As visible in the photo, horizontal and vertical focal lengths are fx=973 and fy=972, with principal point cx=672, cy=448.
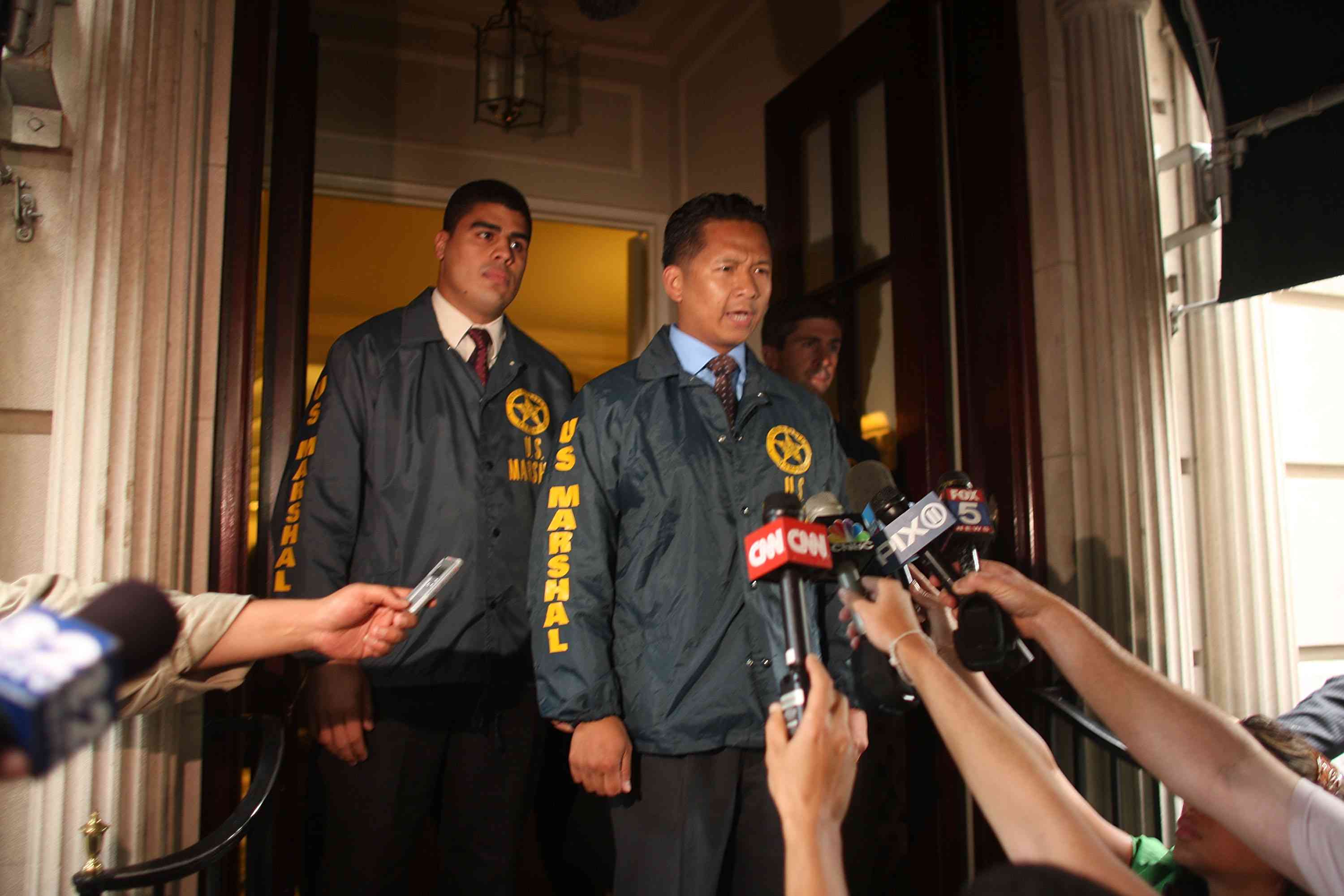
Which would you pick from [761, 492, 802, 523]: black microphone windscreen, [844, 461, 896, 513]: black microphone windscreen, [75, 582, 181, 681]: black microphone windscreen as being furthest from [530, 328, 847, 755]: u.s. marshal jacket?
[75, 582, 181, 681]: black microphone windscreen

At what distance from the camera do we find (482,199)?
2.48 m

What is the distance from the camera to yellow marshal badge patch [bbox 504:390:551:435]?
7.54ft

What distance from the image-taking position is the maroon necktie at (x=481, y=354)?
2.33 metres

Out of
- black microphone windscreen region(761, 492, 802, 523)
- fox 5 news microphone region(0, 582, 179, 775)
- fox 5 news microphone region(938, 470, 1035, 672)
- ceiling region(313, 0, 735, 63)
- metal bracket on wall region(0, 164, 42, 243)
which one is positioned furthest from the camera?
ceiling region(313, 0, 735, 63)

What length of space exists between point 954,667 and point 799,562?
0.59 metres

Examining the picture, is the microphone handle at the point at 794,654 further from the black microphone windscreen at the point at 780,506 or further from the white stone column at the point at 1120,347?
the white stone column at the point at 1120,347

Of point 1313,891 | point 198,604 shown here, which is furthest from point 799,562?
point 198,604

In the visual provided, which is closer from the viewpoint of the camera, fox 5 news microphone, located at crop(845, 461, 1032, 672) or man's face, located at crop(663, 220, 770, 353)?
fox 5 news microphone, located at crop(845, 461, 1032, 672)

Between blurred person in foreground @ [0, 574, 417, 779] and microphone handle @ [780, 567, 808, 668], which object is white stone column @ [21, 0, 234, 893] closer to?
blurred person in foreground @ [0, 574, 417, 779]

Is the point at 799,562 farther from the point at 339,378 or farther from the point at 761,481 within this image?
the point at 339,378

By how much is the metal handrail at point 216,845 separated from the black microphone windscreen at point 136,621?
1078 millimetres

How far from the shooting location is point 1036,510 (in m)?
2.47

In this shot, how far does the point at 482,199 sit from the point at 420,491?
2.66 feet

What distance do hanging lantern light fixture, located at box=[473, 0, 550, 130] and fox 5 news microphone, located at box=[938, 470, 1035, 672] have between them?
9.94 feet
